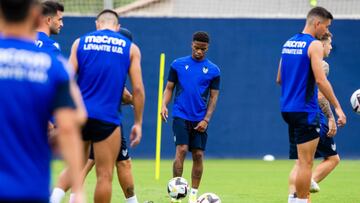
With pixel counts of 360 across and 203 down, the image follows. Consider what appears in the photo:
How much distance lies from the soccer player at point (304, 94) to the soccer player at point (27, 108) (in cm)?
572

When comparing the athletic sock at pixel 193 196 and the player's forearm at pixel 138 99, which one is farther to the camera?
the athletic sock at pixel 193 196

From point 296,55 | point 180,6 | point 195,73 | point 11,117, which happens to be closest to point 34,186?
point 11,117

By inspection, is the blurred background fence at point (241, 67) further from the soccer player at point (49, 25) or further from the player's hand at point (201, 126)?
the soccer player at point (49, 25)

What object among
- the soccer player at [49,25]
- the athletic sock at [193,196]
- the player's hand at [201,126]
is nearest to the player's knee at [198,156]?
the player's hand at [201,126]

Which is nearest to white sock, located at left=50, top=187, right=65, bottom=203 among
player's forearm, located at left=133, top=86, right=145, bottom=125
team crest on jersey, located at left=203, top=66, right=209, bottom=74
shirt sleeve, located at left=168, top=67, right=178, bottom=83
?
player's forearm, located at left=133, top=86, right=145, bottom=125

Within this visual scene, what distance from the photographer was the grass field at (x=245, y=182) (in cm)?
1352

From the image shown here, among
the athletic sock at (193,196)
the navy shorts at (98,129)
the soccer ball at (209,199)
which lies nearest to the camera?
the navy shorts at (98,129)

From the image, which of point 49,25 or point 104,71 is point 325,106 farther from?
point 104,71

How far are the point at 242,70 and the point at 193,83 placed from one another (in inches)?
340

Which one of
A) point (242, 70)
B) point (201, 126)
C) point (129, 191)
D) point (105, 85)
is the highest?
point (105, 85)

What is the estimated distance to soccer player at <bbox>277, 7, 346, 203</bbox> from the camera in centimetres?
1053

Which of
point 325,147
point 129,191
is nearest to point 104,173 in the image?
point 129,191

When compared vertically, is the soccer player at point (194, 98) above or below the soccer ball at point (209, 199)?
above

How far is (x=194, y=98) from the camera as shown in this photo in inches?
525
